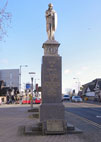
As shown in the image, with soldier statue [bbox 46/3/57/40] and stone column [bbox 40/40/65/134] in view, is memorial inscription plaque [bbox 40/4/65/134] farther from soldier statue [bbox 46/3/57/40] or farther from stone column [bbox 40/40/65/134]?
soldier statue [bbox 46/3/57/40]

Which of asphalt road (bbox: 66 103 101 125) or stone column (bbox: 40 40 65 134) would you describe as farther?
asphalt road (bbox: 66 103 101 125)

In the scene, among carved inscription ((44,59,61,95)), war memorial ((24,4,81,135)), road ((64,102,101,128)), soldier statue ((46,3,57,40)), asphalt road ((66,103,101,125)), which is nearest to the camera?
war memorial ((24,4,81,135))

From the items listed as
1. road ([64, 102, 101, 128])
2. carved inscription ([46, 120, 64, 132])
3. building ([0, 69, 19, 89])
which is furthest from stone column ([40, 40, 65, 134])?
building ([0, 69, 19, 89])

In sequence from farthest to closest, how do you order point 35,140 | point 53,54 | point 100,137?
point 53,54, point 100,137, point 35,140

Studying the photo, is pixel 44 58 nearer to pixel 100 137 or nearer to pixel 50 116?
pixel 50 116

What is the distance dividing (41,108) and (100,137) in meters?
3.04

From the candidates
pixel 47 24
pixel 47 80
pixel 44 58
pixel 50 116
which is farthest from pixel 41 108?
pixel 47 24

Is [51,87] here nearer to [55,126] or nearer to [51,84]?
[51,84]

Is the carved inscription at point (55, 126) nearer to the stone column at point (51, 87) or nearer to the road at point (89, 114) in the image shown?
the stone column at point (51, 87)

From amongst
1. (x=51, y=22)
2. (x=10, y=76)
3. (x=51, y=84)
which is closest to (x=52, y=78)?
(x=51, y=84)

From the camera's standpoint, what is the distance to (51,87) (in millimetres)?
12016

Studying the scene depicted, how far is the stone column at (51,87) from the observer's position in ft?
38.4

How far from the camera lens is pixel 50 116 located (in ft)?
38.4

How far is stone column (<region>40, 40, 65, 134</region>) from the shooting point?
1171 centimetres
